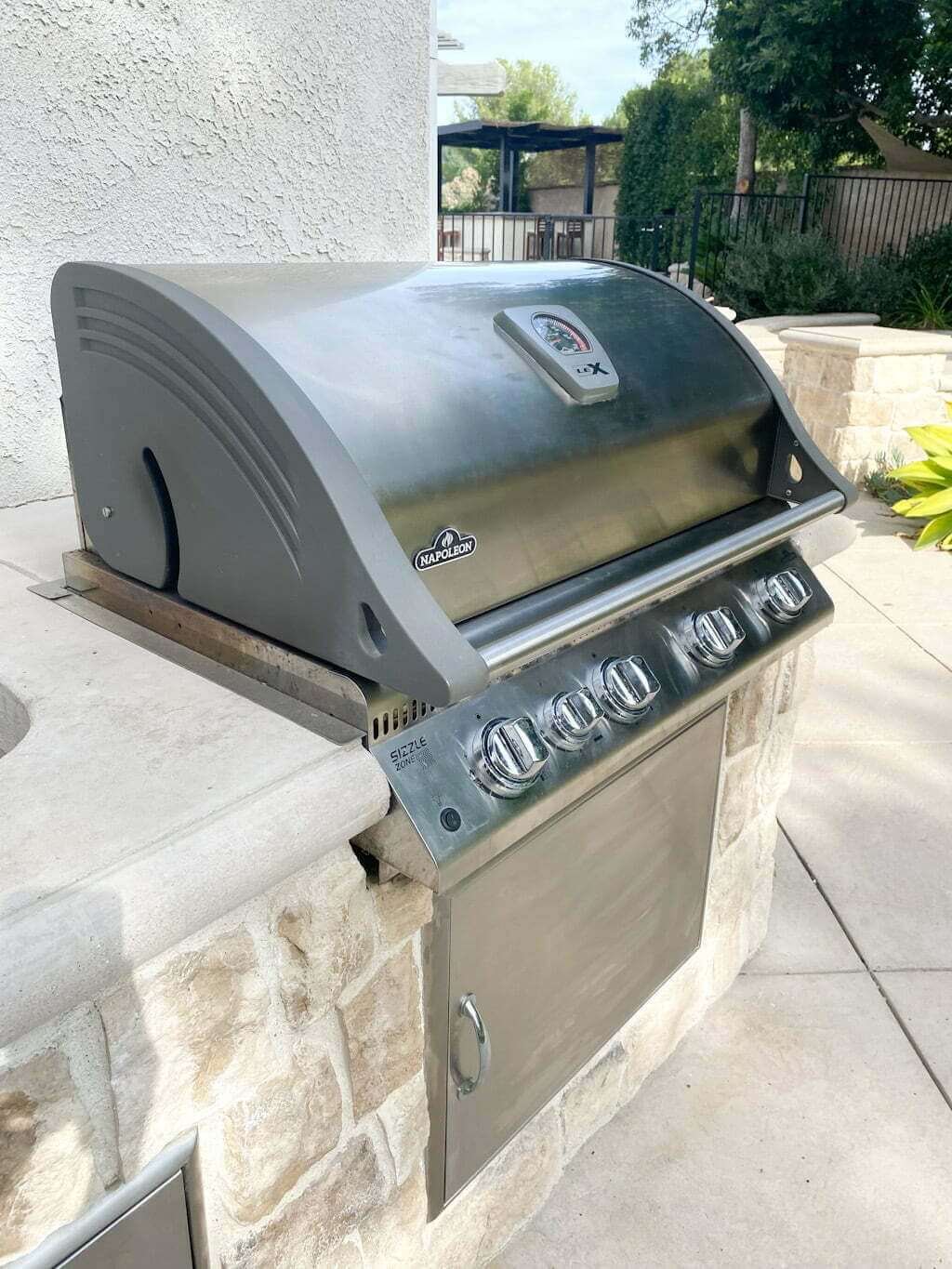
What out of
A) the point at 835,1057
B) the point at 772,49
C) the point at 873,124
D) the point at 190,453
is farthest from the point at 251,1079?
the point at 873,124

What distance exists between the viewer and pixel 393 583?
1.13 meters

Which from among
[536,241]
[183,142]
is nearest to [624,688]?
[183,142]

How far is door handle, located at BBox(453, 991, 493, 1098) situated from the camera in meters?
1.53

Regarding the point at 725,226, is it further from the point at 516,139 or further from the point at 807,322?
the point at 516,139

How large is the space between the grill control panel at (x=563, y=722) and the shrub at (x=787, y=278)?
A: 38.8 ft

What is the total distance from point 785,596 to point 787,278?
39.3 ft

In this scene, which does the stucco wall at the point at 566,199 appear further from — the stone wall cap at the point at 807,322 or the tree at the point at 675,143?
the stone wall cap at the point at 807,322

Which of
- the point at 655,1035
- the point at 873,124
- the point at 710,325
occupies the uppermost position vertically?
the point at 873,124

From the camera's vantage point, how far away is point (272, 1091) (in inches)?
48.9

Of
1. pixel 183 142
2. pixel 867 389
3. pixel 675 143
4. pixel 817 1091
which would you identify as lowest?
pixel 817 1091

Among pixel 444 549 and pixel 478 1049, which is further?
pixel 478 1049

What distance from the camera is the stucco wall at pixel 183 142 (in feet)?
7.56

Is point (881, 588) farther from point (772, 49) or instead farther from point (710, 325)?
point (772, 49)

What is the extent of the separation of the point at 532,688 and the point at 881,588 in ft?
15.0
